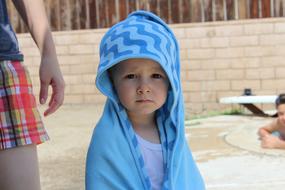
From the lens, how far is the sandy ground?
13.1ft

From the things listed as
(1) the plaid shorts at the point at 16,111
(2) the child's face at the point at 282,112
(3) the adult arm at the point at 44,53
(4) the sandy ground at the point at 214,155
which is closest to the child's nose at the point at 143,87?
(3) the adult arm at the point at 44,53

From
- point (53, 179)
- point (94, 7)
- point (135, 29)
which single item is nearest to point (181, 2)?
point (94, 7)

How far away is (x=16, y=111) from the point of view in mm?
1869

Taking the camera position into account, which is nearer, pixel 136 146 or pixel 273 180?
pixel 136 146

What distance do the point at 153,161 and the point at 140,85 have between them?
0.30 m

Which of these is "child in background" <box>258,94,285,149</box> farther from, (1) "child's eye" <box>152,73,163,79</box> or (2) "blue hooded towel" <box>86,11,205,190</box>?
(1) "child's eye" <box>152,73,163,79</box>

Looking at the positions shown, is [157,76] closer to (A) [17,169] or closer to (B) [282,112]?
(A) [17,169]

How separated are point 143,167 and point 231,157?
2847mm

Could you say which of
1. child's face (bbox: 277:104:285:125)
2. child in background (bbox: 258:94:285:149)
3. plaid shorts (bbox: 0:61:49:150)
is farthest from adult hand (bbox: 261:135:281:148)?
plaid shorts (bbox: 0:61:49:150)

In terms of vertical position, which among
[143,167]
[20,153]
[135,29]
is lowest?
[143,167]

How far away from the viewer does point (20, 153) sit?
1.85 meters

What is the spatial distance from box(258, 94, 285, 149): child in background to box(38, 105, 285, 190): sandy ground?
94 mm

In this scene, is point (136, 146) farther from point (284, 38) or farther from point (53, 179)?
point (284, 38)

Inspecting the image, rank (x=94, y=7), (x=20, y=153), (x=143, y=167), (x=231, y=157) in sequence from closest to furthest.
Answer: (x=20, y=153) → (x=143, y=167) → (x=231, y=157) → (x=94, y=7)
